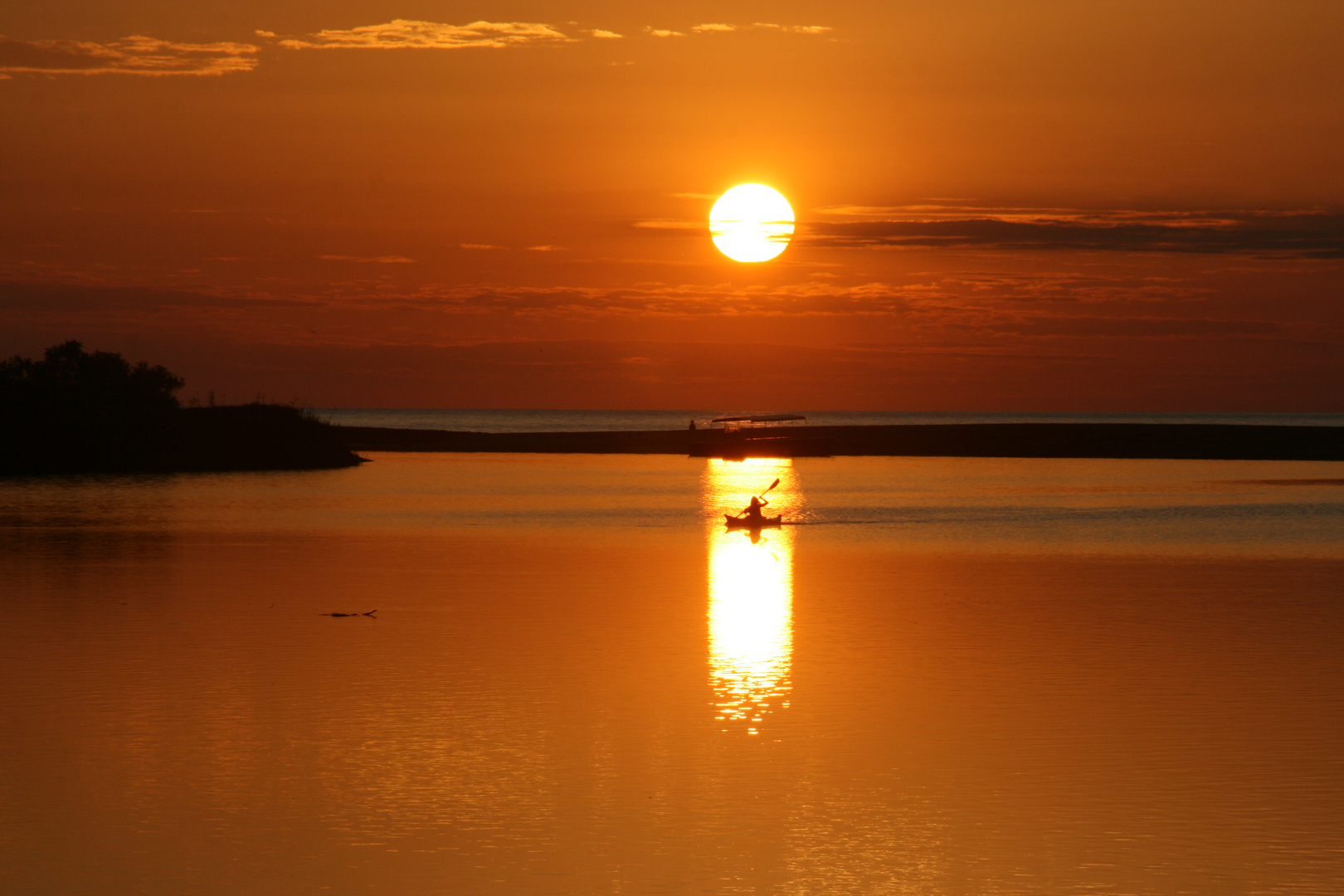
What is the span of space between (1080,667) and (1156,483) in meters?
58.8

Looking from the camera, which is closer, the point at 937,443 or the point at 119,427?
Answer: the point at 119,427

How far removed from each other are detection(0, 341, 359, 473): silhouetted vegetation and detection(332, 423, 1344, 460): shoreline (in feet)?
70.5

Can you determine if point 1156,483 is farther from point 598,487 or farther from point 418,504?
point 418,504

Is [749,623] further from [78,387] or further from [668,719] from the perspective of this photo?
[78,387]

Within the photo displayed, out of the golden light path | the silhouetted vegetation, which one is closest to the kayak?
the golden light path

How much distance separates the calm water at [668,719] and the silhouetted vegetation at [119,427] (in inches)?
1856

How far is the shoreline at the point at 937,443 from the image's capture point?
117 m

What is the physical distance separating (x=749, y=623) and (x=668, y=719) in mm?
8715

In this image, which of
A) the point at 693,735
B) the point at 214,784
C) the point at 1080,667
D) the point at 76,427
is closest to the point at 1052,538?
the point at 1080,667

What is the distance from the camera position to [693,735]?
17438 mm

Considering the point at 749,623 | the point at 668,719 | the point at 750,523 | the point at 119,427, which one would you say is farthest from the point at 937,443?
the point at 668,719

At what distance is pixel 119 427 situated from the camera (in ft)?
286

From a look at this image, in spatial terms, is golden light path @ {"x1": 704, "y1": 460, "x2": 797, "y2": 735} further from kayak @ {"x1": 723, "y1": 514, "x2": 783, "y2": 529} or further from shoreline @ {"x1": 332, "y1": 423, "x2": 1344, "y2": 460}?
shoreline @ {"x1": 332, "y1": 423, "x2": 1344, "y2": 460}

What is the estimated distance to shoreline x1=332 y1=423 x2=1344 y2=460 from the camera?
117m
